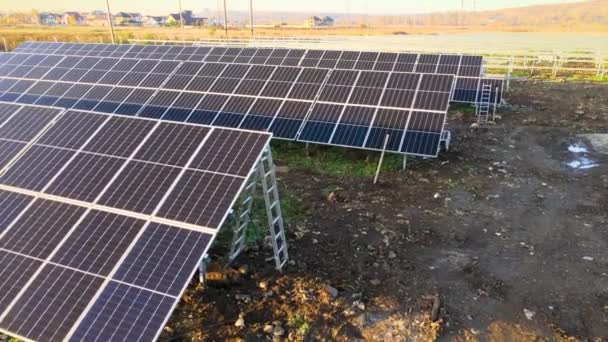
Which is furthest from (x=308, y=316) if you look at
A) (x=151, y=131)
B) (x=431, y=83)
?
(x=431, y=83)

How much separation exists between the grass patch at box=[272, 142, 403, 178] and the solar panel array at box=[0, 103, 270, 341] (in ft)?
20.4

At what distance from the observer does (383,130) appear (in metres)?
13.8

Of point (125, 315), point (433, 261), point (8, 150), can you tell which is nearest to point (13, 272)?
point (125, 315)

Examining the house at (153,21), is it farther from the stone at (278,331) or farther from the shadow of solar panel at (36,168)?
the stone at (278,331)

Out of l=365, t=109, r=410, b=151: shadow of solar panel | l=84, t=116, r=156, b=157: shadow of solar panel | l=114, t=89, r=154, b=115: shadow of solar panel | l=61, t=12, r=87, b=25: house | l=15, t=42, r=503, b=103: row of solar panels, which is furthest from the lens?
l=61, t=12, r=87, b=25: house

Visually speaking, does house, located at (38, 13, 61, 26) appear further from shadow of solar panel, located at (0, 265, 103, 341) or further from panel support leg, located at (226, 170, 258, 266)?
shadow of solar panel, located at (0, 265, 103, 341)

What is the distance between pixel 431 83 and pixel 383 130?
2.77m

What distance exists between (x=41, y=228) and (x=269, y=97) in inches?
402

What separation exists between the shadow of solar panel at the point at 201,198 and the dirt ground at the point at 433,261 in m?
1.96

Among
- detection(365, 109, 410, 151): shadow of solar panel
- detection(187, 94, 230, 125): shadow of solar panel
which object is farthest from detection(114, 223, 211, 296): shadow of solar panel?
detection(187, 94, 230, 125): shadow of solar panel

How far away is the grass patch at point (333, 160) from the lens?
13485mm

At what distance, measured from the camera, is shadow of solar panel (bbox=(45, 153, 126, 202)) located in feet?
23.6

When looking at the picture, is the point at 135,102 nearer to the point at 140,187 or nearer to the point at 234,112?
the point at 234,112

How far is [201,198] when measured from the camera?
268 inches
